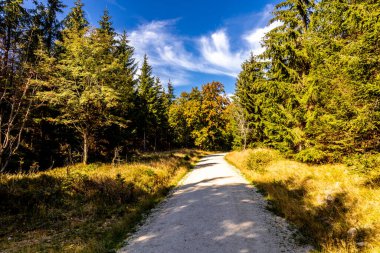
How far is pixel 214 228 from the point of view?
5.99 m

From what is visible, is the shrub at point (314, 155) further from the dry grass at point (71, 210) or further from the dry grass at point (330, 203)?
the dry grass at point (71, 210)

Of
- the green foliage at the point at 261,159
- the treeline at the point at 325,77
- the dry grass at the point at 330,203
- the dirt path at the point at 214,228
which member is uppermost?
the treeline at the point at 325,77

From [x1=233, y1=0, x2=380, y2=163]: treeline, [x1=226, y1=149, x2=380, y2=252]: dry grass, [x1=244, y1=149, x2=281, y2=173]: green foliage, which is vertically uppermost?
[x1=233, y1=0, x2=380, y2=163]: treeline

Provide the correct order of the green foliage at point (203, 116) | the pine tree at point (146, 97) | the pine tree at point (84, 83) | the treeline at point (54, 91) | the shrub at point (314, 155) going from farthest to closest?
the green foliage at point (203, 116)
the pine tree at point (146, 97)
the pine tree at point (84, 83)
the shrub at point (314, 155)
the treeline at point (54, 91)

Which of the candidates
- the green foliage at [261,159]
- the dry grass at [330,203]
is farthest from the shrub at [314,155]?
the green foliage at [261,159]

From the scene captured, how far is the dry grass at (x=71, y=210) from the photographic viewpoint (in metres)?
5.80

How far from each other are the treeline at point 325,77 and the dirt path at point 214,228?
5.02m

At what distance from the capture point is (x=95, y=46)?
15820 mm

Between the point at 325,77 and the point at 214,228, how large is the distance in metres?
9.82

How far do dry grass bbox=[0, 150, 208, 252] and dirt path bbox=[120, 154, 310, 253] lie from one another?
0.83 meters

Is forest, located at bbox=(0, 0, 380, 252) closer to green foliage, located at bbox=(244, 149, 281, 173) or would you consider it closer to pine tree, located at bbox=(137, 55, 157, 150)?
green foliage, located at bbox=(244, 149, 281, 173)

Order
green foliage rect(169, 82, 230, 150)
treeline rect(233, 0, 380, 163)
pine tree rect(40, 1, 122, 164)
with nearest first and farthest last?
1. treeline rect(233, 0, 380, 163)
2. pine tree rect(40, 1, 122, 164)
3. green foliage rect(169, 82, 230, 150)

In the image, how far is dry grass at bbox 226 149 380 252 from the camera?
5.04 m

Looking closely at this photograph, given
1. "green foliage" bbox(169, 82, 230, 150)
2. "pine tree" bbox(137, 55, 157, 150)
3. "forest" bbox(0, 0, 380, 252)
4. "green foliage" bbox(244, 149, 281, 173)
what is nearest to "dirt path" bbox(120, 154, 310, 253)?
"forest" bbox(0, 0, 380, 252)
